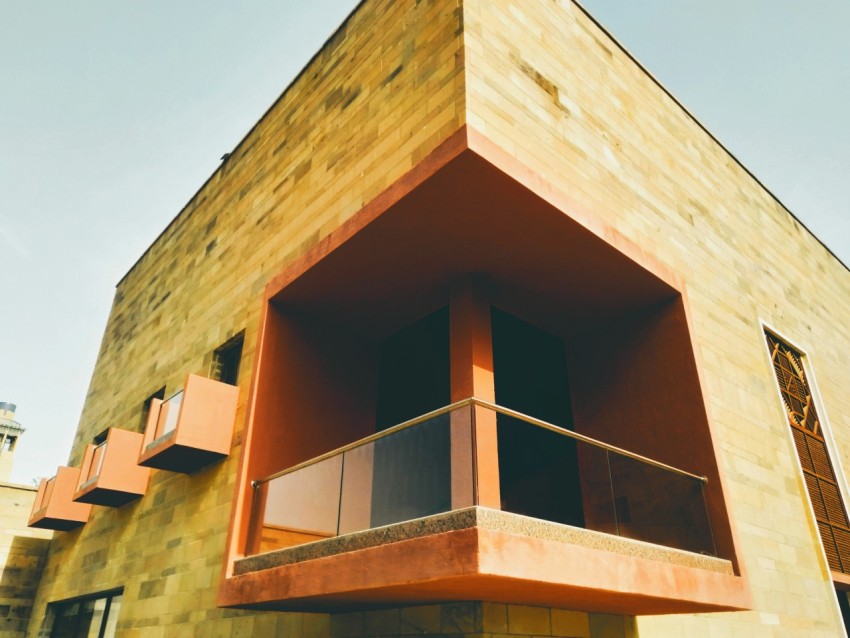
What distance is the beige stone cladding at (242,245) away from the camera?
6.70 metres

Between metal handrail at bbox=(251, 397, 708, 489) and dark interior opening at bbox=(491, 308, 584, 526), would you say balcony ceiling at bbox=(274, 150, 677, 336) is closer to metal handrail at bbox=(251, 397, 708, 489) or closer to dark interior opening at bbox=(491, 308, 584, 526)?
dark interior opening at bbox=(491, 308, 584, 526)

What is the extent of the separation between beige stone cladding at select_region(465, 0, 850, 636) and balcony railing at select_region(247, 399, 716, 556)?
1.05 m

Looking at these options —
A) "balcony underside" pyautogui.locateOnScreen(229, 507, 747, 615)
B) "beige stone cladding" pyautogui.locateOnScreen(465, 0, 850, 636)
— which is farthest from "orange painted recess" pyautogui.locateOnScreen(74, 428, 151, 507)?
"beige stone cladding" pyautogui.locateOnScreen(465, 0, 850, 636)

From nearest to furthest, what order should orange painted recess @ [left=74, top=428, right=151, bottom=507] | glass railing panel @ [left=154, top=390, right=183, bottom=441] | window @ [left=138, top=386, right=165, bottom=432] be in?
glass railing panel @ [left=154, top=390, right=183, bottom=441], orange painted recess @ [left=74, top=428, right=151, bottom=507], window @ [left=138, top=386, right=165, bottom=432]

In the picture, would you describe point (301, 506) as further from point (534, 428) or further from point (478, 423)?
point (534, 428)

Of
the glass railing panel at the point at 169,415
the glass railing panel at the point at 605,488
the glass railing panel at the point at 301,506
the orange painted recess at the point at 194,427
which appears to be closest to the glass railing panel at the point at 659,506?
the glass railing panel at the point at 605,488

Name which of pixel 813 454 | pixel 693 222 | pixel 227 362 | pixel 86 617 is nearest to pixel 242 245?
pixel 227 362

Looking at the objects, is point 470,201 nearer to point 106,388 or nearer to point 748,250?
point 748,250

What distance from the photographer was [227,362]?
9219 mm

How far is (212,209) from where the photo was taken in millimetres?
11602

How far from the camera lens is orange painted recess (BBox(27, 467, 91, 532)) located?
1098cm

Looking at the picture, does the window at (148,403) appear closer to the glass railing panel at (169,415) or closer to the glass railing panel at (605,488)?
the glass railing panel at (169,415)

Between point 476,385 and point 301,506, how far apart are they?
2139mm

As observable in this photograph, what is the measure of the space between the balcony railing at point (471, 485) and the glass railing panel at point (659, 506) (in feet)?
0.03
